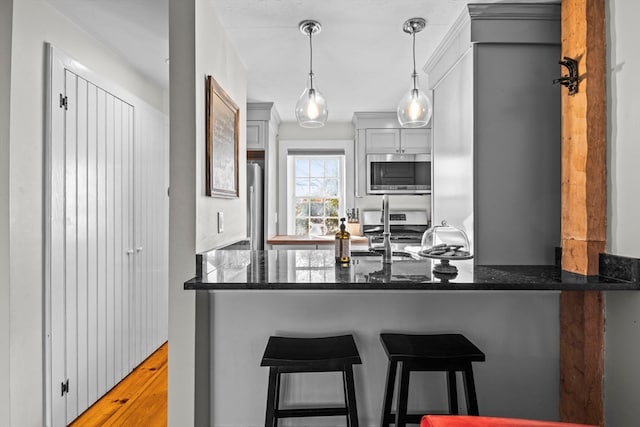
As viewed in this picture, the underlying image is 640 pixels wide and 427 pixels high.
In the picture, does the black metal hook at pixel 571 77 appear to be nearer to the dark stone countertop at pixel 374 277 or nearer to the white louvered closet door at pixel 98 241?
the dark stone countertop at pixel 374 277

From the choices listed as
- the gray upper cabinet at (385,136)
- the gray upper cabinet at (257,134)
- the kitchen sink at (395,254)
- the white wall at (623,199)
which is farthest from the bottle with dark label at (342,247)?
the gray upper cabinet at (385,136)

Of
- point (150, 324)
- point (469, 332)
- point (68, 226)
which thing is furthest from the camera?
point (150, 324)

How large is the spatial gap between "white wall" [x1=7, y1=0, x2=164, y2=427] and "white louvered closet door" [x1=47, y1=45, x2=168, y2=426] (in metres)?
0.07

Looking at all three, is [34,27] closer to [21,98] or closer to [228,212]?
[21,98]

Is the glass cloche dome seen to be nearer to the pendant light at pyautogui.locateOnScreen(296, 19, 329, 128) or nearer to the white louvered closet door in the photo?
the pendant light at pyautogui.locateOnScreen(296, 19, 329, 128)

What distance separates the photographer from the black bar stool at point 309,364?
1533mm

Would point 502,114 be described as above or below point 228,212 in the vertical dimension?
above

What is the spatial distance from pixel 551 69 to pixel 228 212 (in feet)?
→ 6.48

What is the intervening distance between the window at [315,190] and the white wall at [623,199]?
360 cm

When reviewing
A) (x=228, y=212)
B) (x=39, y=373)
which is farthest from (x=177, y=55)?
(x=39, y=373)

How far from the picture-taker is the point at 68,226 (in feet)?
7.39

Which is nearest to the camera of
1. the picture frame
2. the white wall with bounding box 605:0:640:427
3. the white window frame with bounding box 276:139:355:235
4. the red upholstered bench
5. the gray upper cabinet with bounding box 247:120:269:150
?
the red upholstered bench

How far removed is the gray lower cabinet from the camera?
2.02 metres

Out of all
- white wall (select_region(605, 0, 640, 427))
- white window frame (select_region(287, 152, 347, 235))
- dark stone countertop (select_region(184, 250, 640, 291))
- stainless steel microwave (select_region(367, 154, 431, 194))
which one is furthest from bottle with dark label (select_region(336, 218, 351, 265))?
white window frame (select_region(287, 152, 347, 235))
